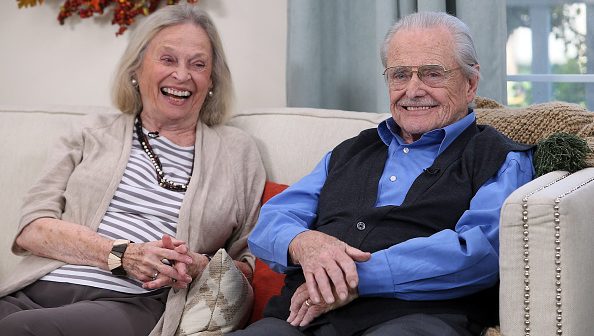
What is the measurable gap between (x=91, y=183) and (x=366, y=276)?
881 millimetres

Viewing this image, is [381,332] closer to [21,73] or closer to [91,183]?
[91,183]

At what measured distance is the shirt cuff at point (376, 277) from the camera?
181 cm

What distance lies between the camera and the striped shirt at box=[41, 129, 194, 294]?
2.24 meters

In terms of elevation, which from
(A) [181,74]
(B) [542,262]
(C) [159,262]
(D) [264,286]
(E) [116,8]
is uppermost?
(E) [116,8]

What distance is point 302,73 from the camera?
2.86m

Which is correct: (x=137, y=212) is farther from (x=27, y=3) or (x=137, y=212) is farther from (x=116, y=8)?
(x=27, y=3)

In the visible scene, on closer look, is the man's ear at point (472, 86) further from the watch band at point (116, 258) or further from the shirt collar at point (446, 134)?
the watch band at point (116, 258)

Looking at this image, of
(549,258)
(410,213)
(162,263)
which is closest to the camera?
(549,258)

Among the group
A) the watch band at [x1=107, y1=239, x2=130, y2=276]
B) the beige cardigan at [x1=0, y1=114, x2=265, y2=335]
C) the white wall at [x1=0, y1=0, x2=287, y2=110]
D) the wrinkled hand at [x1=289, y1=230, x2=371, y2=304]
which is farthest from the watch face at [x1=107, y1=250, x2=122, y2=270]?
the white wall at [x1=0, y1=0, x2=287, y2=110]

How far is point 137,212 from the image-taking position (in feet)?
7.69

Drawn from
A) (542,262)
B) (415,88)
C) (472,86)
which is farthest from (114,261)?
(542,262)

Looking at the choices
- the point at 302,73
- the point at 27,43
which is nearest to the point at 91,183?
the point at 302,73

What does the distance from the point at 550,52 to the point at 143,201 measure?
1.39 metres

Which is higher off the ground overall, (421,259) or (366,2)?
(366,2)
